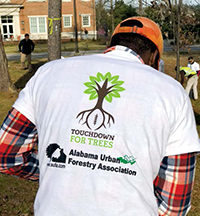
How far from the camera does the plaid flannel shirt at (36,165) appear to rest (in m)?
1.32

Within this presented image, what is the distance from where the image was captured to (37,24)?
4200 centimetres

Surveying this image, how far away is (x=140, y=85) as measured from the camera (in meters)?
1.27

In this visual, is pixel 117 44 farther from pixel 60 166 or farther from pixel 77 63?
pixel 60 166

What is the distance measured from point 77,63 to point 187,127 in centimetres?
52

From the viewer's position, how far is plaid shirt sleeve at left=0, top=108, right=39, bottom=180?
1442 millimetres

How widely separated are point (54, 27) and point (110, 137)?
8.19 m

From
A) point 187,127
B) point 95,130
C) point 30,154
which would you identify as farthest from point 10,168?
point 187,127

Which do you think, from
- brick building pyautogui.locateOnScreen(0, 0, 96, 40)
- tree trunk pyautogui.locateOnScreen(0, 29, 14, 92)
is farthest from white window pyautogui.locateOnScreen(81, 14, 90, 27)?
tree trunk pyautogui.locateOnScreen(0, 29, 14, 92)

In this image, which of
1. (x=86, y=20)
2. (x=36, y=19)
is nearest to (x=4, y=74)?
(x=36, y=19)

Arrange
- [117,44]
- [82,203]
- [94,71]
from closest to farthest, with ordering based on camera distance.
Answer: [82,203], [94,71], [117,44]

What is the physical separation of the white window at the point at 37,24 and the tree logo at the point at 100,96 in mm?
42345

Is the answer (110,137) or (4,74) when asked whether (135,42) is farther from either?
(4,74)

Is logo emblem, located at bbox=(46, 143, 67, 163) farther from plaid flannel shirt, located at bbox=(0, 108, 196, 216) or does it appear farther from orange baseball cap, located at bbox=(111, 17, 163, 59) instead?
orange baseball cap, located at bbox=(111, 17, 163, 59)

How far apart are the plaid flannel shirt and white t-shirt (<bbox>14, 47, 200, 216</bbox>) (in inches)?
2.5
